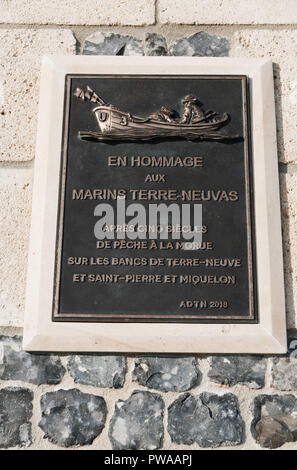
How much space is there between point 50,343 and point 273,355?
107 cm

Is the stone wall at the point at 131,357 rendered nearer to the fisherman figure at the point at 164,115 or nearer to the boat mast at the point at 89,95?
the boat mast at the point at 89,95

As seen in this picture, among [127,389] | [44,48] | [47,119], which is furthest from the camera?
[44,48]

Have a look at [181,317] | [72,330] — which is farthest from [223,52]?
[72,330]

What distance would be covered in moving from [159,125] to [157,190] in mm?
358

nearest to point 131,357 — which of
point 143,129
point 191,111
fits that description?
point 143,129

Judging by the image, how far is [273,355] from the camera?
237 cm

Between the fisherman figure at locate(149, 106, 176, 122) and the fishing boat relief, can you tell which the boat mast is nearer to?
the fishing boat relief

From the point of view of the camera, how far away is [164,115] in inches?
104

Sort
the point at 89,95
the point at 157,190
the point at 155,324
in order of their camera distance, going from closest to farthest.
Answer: the point at 155,324, the point at 157,190, the point at 89,95

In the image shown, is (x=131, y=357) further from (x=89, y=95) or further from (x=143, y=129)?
(x=89, y=95)

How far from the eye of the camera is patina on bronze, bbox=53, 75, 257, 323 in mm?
2406

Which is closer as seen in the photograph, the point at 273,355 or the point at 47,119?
the point at 273,355

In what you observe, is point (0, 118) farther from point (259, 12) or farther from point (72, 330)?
point (259, 12)

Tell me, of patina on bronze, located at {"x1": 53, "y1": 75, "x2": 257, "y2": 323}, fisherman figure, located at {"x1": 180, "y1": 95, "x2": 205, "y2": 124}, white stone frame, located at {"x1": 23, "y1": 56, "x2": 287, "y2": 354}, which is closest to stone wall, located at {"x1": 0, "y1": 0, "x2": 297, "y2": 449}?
white stone frame, located at {"x1": 23, "y1": 56, "x2": 287, "y2": 354}
